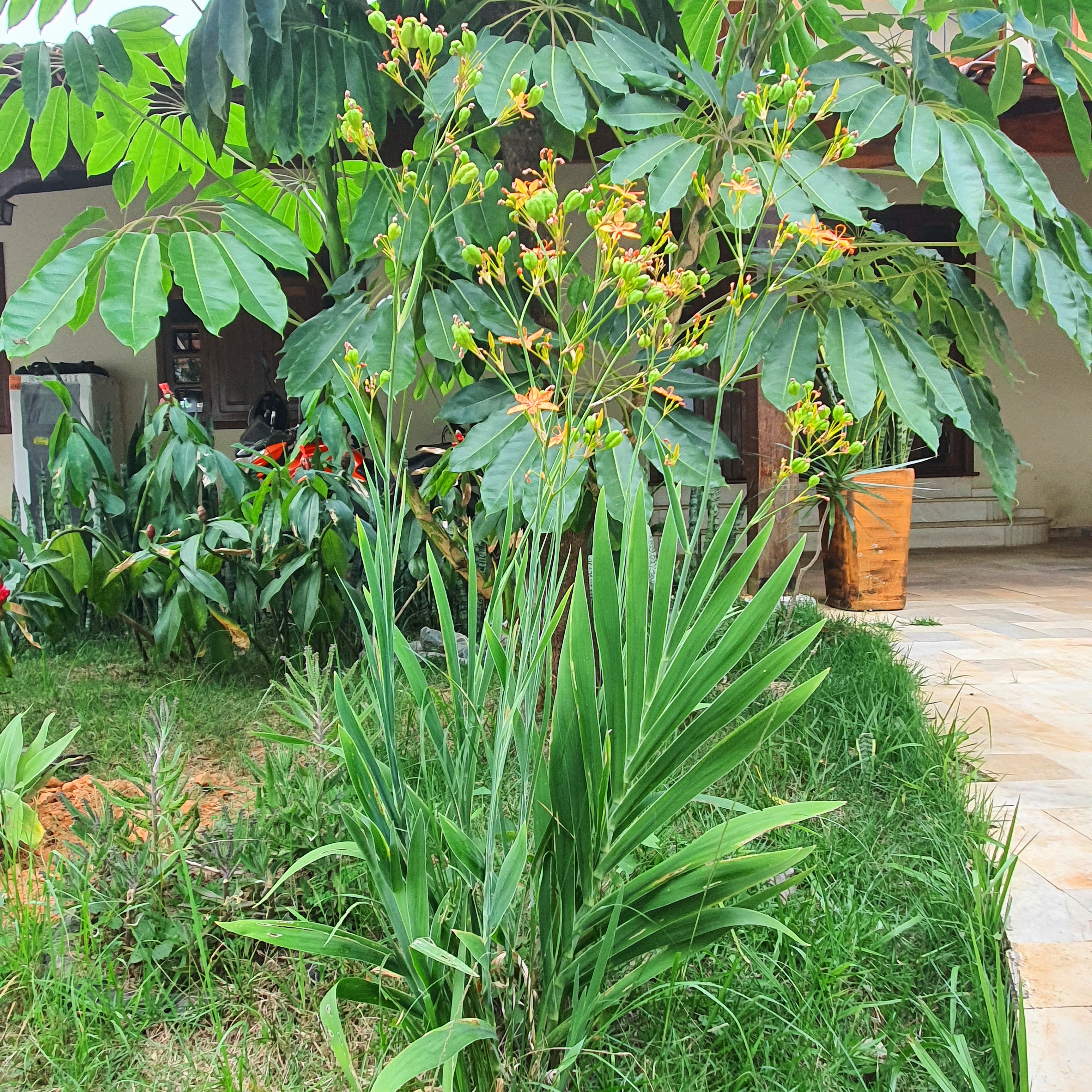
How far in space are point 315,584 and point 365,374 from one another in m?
0.96

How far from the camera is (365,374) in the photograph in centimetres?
166

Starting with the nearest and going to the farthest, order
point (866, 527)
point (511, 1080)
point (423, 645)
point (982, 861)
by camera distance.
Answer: point (511, 1080), point (982, 861), point (423, 645), point (866, 527)

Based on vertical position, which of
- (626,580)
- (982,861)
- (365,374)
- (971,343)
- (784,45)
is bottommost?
(982,861)

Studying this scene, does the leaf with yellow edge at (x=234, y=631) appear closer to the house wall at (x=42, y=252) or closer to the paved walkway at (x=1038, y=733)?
the paved walkway at (x=1038, y=733)

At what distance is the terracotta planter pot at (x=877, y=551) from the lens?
429 cm

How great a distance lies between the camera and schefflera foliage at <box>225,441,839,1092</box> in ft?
3.21

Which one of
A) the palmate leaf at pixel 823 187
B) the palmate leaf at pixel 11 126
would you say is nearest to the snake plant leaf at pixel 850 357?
the palmate leaf at pixel 823 187

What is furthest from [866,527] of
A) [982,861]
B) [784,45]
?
[982,861]

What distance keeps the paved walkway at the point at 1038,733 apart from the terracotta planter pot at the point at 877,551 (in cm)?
16

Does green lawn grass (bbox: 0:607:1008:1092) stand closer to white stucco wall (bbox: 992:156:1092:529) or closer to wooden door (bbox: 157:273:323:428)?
wooden door (bbox: 157:273:323:428)

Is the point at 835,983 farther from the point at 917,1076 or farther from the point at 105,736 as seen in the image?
the point at 105,736

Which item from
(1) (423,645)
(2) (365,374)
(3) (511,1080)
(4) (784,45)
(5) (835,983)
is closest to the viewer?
(3) (511,1080)

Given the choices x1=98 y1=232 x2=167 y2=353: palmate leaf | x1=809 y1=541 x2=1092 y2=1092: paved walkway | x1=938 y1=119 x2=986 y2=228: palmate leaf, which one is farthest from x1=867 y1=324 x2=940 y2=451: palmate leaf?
x1=98 y1=232 x2=167 y2=353: palmate leaf

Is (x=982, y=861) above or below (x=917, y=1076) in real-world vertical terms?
above
